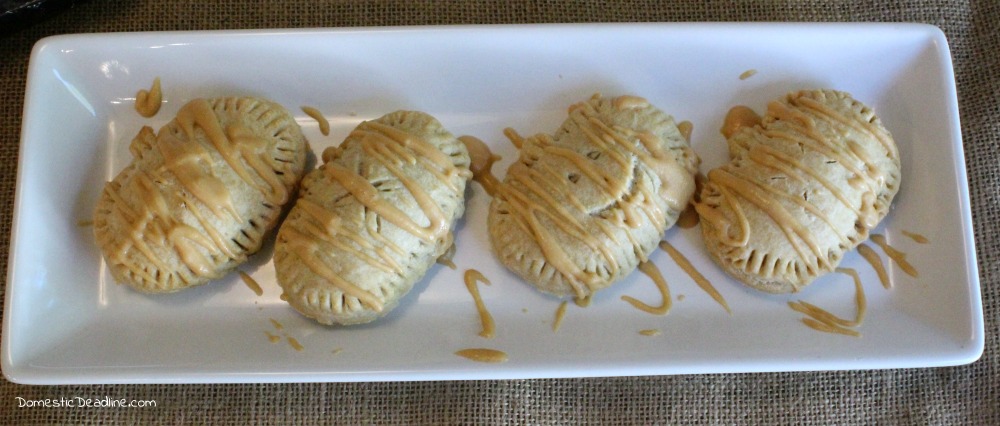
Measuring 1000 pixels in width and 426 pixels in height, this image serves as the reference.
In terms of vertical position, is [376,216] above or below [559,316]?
above

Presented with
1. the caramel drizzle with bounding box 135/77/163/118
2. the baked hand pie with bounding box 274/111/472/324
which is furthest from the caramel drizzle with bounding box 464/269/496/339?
the caramel drizzle with bounding box 135/77/163/118

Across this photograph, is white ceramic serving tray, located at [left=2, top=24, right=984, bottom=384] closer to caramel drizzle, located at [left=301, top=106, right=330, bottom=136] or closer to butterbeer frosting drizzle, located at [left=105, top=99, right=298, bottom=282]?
caramel drizzle, located at [left=301, top=106, right=330, bottom=136]

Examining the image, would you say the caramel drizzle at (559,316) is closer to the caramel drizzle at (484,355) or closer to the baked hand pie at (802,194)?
the caramel drizzle at (484,355)

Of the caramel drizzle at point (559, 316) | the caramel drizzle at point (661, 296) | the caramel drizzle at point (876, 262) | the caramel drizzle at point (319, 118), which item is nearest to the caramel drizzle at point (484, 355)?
the caramel drizzle at point (559, 316)

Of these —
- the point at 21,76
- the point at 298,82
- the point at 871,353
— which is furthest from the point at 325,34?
the point at 871,353

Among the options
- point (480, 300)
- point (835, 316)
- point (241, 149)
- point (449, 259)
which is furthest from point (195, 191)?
point (835, 316)

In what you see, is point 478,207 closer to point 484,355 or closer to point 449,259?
point 449,259
